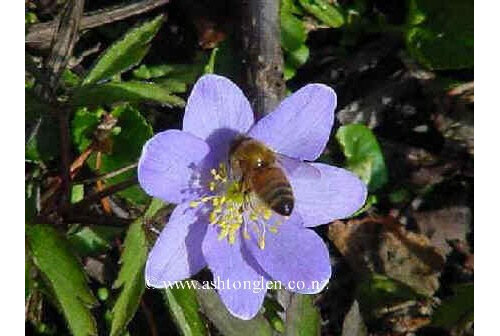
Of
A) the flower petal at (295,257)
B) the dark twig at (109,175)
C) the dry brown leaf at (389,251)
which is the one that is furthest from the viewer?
the dry brown leaf at (389,251)

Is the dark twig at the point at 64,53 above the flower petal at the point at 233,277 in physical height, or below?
above

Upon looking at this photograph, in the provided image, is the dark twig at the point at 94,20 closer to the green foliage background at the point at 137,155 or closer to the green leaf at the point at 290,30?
the green foliage background at the point at 137,155

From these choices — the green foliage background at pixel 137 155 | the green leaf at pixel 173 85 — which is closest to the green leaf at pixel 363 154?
the green foliage background at pixel 137 155

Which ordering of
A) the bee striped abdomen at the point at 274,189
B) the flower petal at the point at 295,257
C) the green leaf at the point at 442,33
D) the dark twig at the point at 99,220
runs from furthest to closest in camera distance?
the green leaf at the point at 442,33, the dark twig at the point at 99,220, the flower petal at the point at 295,257, the bee striped abdomen at the point at 274,189

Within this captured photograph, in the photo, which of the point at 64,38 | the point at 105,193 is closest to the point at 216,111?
the point at 105,193

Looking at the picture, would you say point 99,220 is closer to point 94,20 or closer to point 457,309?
point 94,20

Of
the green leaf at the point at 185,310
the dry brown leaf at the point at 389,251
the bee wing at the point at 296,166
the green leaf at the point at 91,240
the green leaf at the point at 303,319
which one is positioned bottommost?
the dry brown leaf at the point at 389,251
